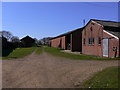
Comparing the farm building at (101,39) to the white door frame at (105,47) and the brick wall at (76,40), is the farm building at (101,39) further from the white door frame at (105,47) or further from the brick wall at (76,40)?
the brick wall at (76,40)

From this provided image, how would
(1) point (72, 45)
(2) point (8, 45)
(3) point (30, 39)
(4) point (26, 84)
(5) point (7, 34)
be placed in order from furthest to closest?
(5) point (7, 34) → (3) point (30, 39) → (2) point (8, 45) → (1) point (72, 45) → (4) point (26, 84)

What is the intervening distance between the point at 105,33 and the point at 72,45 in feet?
54.1

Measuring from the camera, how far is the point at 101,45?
2347 cm

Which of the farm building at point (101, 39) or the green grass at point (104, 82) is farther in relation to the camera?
the farm building at point (101, 39)

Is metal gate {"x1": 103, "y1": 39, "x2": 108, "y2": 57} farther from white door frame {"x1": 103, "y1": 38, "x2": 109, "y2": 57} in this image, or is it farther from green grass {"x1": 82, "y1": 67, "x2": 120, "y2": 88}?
green grass {"x1": 82, "y1": 67, "x2": 120, "y2": 88}

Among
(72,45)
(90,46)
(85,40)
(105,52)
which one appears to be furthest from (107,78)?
(72,45)

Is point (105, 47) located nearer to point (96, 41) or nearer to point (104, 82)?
point (96, 41)

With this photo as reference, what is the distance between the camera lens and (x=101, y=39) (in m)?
23.4

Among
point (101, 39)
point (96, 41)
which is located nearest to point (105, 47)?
point (101, 39)

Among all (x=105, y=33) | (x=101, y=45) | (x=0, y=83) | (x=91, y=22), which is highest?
(x=91, y=22)

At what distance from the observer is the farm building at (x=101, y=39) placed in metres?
20.6

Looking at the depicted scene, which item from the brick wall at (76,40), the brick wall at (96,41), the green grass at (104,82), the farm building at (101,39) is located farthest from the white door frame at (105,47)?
the brick wall at (76,40)

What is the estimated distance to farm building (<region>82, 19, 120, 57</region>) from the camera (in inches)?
810

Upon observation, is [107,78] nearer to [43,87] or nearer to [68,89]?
[68,89]
